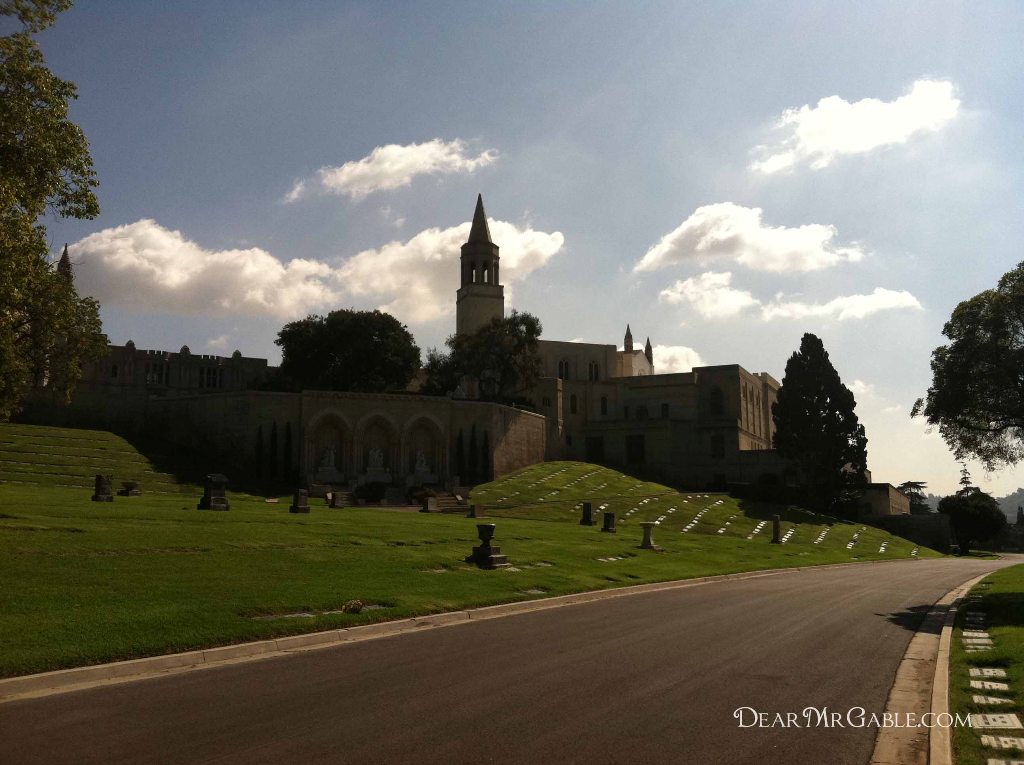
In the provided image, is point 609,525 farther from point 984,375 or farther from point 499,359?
point 499,359

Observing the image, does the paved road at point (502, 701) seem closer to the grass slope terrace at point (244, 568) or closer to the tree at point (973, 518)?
the grass slope terrace at point (244, 568)

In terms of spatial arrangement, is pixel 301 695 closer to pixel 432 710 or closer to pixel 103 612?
pixel 432 710

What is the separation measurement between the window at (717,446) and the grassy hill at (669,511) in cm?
1300

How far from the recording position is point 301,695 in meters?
9.31

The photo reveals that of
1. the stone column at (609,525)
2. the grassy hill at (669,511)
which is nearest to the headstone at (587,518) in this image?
the grassy hill at (669,511)

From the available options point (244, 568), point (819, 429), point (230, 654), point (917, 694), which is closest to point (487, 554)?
point (244, 568)

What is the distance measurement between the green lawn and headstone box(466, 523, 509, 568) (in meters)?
11.1

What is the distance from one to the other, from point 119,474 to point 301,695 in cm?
4140

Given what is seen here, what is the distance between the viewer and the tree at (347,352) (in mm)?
75312

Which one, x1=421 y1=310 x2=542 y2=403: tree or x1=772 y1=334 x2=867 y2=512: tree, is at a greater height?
x1=421 y1=310 x2=542 y2=403: tree

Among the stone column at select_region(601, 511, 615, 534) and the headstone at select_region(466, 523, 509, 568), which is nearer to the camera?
the headstone at select_region(466, 523, 509, 568)

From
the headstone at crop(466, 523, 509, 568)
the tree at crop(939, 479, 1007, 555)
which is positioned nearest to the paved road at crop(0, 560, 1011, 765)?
the headstone at crop(466, 523, 509, 568)

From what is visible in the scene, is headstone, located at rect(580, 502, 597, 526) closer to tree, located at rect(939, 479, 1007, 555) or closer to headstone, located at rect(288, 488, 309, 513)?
headstone, located at rect(288, 488, 309, 513)

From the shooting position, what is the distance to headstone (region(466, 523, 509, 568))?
22.5 m
